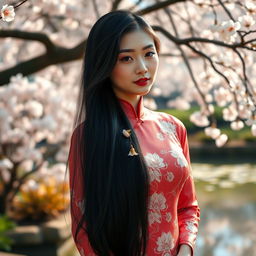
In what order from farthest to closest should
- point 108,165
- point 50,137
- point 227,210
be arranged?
point 227,210
point 50,137
point 108,165

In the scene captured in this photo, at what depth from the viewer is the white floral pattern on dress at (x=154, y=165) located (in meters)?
1.57

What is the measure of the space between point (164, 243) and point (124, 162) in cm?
27

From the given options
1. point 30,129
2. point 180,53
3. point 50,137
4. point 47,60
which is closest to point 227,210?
point 50,137

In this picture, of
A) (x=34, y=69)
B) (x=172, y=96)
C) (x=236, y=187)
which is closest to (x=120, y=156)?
(x=34, y=69)

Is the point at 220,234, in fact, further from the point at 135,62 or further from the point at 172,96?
the point at 172,96

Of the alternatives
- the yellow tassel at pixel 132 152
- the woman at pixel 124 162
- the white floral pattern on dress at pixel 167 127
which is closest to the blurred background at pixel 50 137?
the white floral pattern on dress at pixel 167 127

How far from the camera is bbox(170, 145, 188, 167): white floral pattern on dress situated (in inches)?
63.8

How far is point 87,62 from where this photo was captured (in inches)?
64.4

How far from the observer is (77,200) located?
5.14 ft

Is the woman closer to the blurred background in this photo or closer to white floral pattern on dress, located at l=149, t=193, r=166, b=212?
white floral pattern on dress, located at l=149, t=193, r=166, b=212

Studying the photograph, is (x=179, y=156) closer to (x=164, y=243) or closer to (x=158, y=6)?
(x=164, y=243)

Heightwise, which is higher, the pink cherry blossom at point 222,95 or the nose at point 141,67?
the nose at point 141,67

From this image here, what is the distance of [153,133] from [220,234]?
14.7ft

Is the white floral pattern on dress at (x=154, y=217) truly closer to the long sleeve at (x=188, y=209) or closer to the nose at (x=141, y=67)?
the long sleeve at (x=188, y=209)
